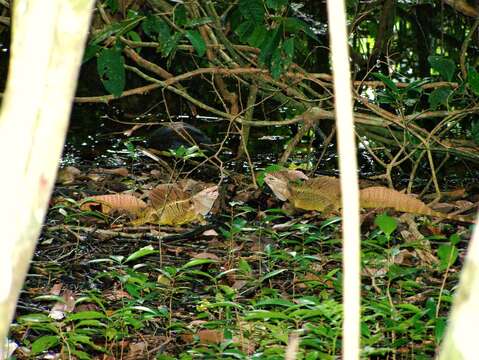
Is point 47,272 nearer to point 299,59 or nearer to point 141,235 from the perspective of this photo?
point 141,235

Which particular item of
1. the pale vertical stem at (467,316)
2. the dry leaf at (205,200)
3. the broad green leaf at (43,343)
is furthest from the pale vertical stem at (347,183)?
the dry leaf at (205,200)

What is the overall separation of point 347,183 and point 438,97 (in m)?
2.92

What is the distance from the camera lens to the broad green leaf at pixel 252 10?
3.75 metres

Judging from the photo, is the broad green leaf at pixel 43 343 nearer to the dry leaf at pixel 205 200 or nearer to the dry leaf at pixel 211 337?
the dry leaf at pixel 211 337

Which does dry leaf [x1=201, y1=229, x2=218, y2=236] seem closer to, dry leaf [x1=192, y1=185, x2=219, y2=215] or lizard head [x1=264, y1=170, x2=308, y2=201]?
dry leaf [x1=192, y1=185, x2=219, y2=215]

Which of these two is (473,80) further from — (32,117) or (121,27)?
(32,117)

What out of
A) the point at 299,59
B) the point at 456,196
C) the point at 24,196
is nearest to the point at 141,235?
the point at 456,196

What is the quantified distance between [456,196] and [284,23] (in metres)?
1.08

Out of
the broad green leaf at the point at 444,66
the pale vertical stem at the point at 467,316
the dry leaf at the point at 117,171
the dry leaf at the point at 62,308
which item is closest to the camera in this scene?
the pale vertical stem at the point at 467,316

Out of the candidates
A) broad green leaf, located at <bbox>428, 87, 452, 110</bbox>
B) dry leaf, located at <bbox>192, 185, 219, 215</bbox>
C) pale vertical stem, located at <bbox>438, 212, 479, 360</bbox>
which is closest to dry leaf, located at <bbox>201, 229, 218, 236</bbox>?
dry leaf, located at <bbox>192, 185, 219, 215</bbox>

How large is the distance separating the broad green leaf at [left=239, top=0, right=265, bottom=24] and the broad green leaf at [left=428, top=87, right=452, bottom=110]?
0.76 meters

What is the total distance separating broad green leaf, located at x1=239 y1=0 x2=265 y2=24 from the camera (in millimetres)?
3752

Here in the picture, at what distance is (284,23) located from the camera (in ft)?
12.1

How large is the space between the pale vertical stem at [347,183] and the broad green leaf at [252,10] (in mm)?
2848
